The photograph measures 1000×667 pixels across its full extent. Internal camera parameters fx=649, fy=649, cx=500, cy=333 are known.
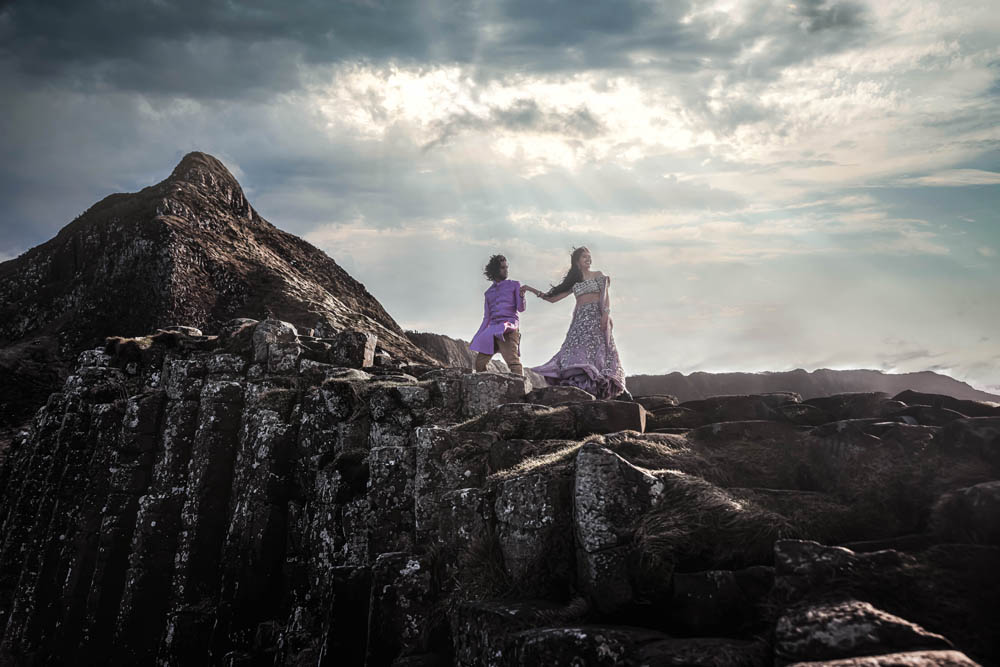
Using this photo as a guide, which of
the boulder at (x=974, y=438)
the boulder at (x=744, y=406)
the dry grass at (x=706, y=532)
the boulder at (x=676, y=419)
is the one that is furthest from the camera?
the boulder at (x=676, y=419)

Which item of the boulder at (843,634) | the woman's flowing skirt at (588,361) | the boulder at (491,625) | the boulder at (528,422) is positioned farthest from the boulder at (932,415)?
the woman's flowing skirt at (588,361)

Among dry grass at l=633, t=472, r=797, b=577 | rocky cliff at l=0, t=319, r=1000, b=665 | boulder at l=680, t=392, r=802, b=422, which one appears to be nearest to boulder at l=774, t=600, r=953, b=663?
rocky cliff at l=0, t=319, r=1000, b=665

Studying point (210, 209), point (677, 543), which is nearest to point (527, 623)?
point (677, 543)

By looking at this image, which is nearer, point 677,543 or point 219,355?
point 677,543

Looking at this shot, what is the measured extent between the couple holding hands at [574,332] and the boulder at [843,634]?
10.4m

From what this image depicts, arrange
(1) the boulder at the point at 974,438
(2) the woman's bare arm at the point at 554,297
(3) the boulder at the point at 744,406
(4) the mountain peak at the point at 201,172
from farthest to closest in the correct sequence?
(4) the mountain peak at the point at 201,172
(2) the woman's bare arm at the point at 554,297
(3) the boulder at the point at 744,406
(1) the boulder at the point at 974,438

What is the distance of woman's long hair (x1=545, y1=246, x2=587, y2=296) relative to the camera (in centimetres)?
1677

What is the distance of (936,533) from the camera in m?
4.57

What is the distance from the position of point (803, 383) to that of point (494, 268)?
1457 inches

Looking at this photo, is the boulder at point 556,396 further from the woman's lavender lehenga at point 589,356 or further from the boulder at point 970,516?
the boulder at point 970,516

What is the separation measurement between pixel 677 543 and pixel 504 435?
13.7ft

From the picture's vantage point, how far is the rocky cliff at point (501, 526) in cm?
432

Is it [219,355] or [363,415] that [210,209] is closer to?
[219,355]

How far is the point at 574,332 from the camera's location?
53.0 feet
